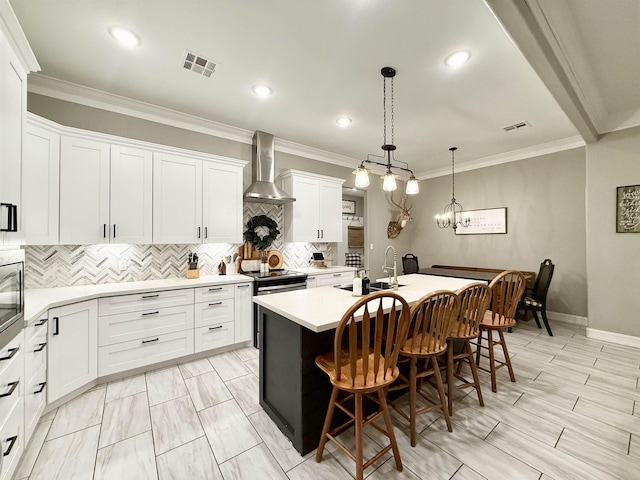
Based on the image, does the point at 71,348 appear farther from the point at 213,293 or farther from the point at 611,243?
the point at 611,243

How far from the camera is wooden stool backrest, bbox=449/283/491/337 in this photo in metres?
2.14

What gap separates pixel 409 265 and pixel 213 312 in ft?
14.8

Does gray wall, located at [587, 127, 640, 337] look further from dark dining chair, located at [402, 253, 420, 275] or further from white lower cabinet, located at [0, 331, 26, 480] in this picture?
white lower cabinet, located at [0, 331, 26, 480]

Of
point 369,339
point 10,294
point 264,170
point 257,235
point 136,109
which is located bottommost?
point 369,339

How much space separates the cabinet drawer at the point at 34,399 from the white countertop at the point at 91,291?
1.50 feet

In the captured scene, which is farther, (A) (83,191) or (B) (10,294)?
(A) (83,191)

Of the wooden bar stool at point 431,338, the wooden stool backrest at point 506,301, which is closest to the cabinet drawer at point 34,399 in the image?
the wooden bar stool at point 431,338

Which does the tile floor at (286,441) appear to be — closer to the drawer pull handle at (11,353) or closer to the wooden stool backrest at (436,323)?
the wooden stool backrest at (436,323)

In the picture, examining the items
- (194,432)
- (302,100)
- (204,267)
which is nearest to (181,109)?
(302,100)

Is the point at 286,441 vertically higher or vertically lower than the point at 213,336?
lower

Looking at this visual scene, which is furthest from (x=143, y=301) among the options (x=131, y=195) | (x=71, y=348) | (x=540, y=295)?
(x=540, y=295)

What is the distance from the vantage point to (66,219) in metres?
2.54

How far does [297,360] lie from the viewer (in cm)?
175

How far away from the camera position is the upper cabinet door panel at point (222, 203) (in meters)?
3.39
